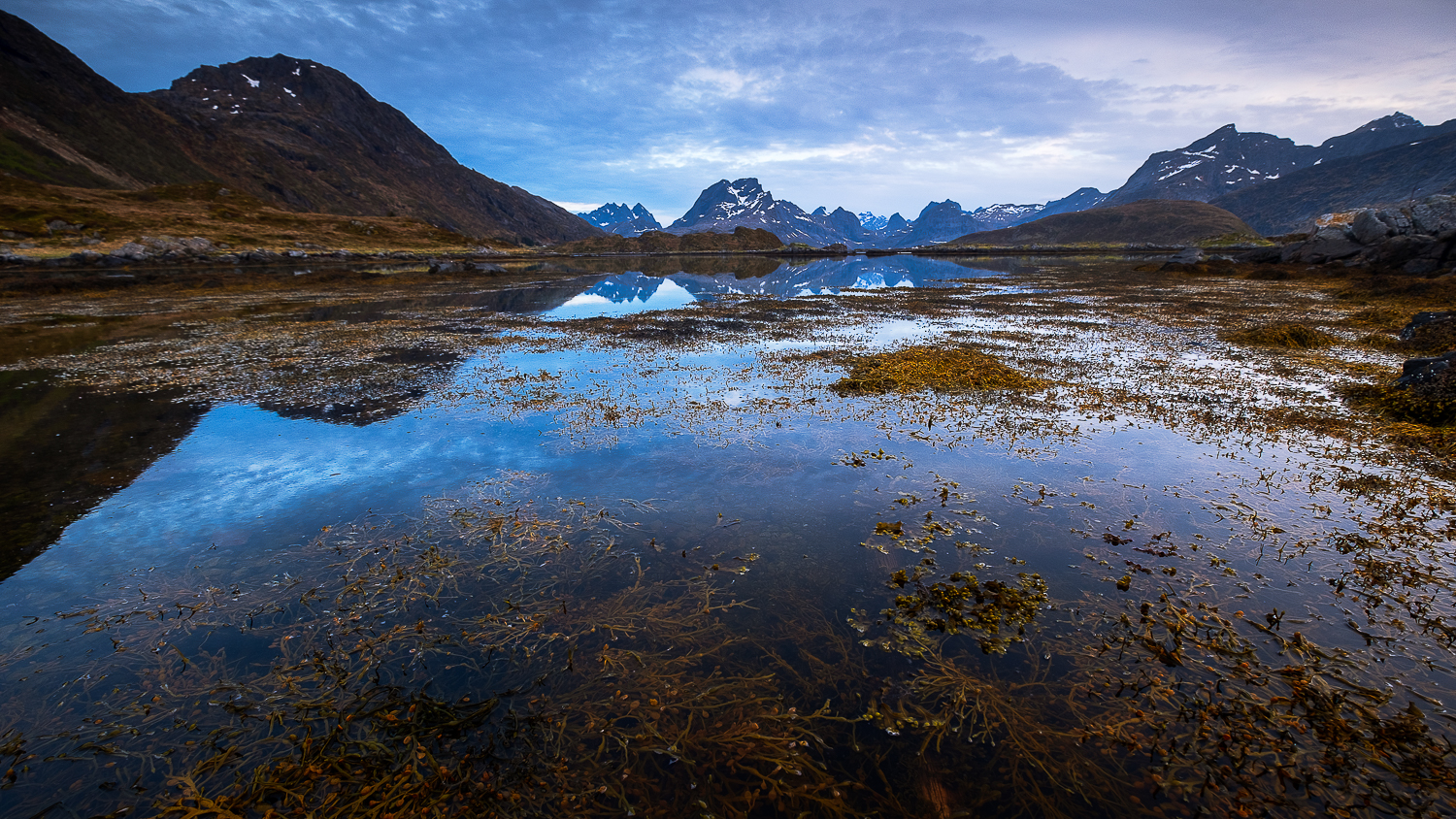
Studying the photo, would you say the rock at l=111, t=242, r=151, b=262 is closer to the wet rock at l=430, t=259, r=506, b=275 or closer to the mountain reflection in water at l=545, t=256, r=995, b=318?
the wet rock at l=430, t=259, r=506, b=275

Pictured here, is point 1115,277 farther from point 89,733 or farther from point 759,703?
point 89,733

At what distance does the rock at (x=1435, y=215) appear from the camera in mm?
48456

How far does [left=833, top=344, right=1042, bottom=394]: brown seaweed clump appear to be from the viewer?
18453 mm

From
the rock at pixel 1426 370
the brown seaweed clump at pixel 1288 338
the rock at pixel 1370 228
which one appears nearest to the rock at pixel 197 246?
the brown seaweed clump at pixel 1288 338

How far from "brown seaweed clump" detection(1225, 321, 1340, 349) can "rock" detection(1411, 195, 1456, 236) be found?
44499 mm

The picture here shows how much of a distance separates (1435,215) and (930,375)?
226 feet

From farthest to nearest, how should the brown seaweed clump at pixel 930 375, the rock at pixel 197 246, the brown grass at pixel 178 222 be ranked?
1. the rock at pixel 197 246
2. the brown grass at pixel 178 222
3. the brown seaweed clump at pixel 930 375

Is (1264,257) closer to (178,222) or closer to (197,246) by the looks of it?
(197,246)

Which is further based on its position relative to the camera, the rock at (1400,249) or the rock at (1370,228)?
the rock at (1370,228)

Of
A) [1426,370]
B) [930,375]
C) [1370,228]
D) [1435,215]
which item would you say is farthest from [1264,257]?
[930,375]

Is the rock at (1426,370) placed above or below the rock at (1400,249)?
below

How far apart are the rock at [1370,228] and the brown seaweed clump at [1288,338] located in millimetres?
47706

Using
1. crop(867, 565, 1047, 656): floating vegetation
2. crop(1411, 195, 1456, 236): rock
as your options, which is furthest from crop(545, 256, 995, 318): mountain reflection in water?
crop(1411, 195, 1456, 236): rock

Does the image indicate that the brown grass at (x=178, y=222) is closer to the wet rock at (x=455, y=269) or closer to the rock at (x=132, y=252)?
the rock at (x=132, y=252)
